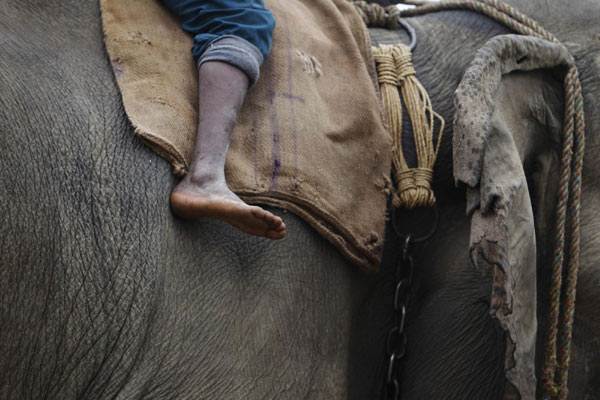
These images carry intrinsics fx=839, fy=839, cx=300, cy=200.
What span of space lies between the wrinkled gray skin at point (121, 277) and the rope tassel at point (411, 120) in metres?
0.28

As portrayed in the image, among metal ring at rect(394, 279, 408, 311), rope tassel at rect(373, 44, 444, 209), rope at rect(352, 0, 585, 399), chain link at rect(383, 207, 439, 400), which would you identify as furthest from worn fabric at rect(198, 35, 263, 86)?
rope at rect(352, 0, 585, 399)

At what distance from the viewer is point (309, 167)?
2.02 meters

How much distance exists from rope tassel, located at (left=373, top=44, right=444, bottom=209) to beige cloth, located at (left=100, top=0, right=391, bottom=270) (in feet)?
0.16

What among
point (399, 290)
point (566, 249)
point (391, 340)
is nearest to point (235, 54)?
point (399, 290)

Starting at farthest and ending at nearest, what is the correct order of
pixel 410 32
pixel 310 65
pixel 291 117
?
pixel 410 32, pixel 310 65, pixel 291 117

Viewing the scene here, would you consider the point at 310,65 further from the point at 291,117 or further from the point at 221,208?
the point at 221,208

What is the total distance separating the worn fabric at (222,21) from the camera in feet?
6.46

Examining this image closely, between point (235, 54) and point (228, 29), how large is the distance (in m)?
0.08

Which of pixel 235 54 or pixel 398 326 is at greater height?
pixel 235 54

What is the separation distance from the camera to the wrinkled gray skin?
1649mm

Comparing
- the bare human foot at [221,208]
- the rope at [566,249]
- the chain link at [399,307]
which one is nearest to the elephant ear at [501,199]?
the rope at [566,249]

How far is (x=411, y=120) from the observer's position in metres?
2.31

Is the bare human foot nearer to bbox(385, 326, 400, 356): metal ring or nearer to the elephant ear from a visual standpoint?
the elephant ear

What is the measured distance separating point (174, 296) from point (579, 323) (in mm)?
1215
